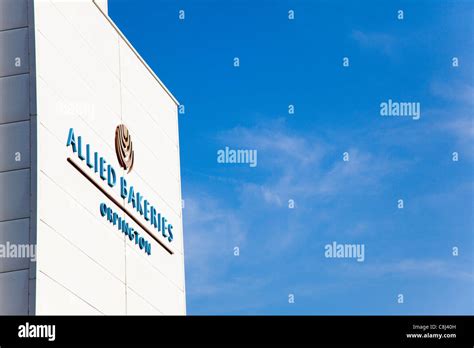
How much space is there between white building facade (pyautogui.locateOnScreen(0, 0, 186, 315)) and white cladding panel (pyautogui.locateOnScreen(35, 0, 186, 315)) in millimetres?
47

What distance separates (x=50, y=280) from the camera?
26.8 meters

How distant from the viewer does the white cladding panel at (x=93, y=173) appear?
91.5ft

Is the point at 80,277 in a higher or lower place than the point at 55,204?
lower

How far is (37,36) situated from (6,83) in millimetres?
1942

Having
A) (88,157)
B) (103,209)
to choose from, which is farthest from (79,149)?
(103,209)

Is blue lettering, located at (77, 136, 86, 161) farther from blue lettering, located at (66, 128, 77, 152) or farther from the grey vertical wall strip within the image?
the grey vertical wall strip

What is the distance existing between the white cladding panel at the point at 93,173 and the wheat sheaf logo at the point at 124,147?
35 centimetres

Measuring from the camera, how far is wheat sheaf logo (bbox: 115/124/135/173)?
114ft

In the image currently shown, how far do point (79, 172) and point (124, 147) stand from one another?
5.06 meters
